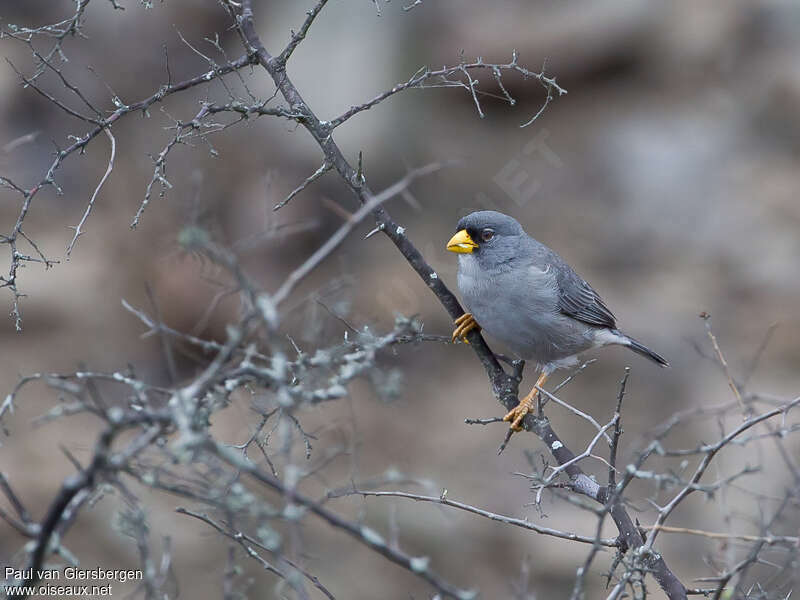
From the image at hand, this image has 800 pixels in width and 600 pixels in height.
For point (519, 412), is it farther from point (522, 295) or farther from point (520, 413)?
point (522, 295)

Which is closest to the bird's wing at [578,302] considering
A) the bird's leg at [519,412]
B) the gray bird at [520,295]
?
the gray bird at [520,295]

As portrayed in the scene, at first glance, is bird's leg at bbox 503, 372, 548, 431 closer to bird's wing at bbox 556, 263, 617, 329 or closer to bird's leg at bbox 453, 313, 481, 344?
bird's leg at bbox 453, 313, 481, 344

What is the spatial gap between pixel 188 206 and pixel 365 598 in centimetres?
992

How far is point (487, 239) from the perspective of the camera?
6707mm

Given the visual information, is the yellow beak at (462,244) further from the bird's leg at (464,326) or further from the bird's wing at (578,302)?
the bird's wing at (578,302)

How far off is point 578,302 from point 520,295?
84 centimetres

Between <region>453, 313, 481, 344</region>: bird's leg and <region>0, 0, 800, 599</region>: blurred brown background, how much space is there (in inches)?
203

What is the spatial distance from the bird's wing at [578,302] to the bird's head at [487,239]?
0.60 metres

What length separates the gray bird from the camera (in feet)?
20.8

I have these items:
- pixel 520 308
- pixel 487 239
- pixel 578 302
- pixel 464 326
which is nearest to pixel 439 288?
pixel 464 326

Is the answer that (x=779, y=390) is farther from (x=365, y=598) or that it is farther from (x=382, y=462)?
(x=365, y=598)

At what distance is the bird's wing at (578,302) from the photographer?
700cm

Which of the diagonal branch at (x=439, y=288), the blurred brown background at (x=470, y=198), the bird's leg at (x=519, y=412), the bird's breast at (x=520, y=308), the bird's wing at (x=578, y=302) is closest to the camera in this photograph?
the diagonal branch at (x=439, y=288)

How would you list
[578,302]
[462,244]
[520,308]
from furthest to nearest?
1. [578,302]
2. [462,244]
3. [520,308]
